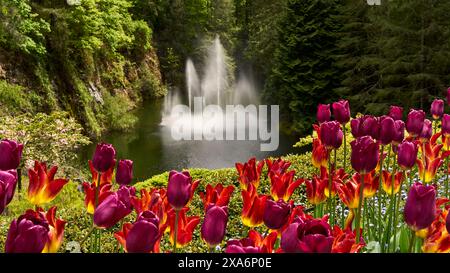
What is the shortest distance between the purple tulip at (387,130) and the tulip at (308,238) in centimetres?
111

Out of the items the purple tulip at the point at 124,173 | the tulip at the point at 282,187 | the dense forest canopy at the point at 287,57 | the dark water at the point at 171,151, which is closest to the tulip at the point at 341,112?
the tulip at the point at 282,187

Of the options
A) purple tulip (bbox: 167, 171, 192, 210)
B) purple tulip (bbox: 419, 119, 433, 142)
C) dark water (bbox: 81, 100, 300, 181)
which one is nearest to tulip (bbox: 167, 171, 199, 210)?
purple tulip (bbox: 167, 171, 192, 210)

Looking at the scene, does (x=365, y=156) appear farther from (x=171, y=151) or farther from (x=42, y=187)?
(x=171, y=151)

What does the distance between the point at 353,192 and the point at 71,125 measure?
26.3 feet

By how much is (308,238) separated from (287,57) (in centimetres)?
1877

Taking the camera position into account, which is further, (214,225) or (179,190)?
(179,190)

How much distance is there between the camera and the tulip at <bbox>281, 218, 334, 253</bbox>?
1.04m

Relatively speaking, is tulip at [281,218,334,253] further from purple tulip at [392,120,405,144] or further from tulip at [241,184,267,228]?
purple tulip at [392,120,405,144]

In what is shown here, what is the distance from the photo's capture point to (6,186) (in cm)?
123

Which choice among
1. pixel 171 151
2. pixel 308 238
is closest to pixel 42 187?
pixel 308 238

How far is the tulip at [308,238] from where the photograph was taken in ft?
3.40

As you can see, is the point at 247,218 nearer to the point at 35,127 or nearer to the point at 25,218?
the point at 25,218

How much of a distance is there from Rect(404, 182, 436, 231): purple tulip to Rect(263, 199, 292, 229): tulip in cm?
29

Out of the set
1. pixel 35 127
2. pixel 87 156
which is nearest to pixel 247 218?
pixel 35 127
